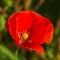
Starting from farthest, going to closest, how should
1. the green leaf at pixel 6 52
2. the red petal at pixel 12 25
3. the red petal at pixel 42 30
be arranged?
the green leaf at pixel 6 52, the red petal at pixel 42 30, the red petal at pixel 12 25

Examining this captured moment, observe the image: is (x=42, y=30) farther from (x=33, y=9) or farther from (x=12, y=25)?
(x=33, y=9)

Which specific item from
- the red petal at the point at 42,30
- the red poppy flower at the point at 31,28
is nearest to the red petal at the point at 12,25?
the red poppy flower at the point at 31,28

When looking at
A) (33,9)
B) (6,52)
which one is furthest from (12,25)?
(33,9)

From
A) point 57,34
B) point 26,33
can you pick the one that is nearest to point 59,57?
point 57,34

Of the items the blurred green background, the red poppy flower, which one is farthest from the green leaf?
the red poppy flower

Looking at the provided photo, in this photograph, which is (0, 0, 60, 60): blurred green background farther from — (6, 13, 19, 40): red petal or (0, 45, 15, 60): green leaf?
(6, 13, 19, 40): red petal

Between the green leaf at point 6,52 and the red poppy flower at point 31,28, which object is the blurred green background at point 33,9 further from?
the red poppy flower at point 31,28
